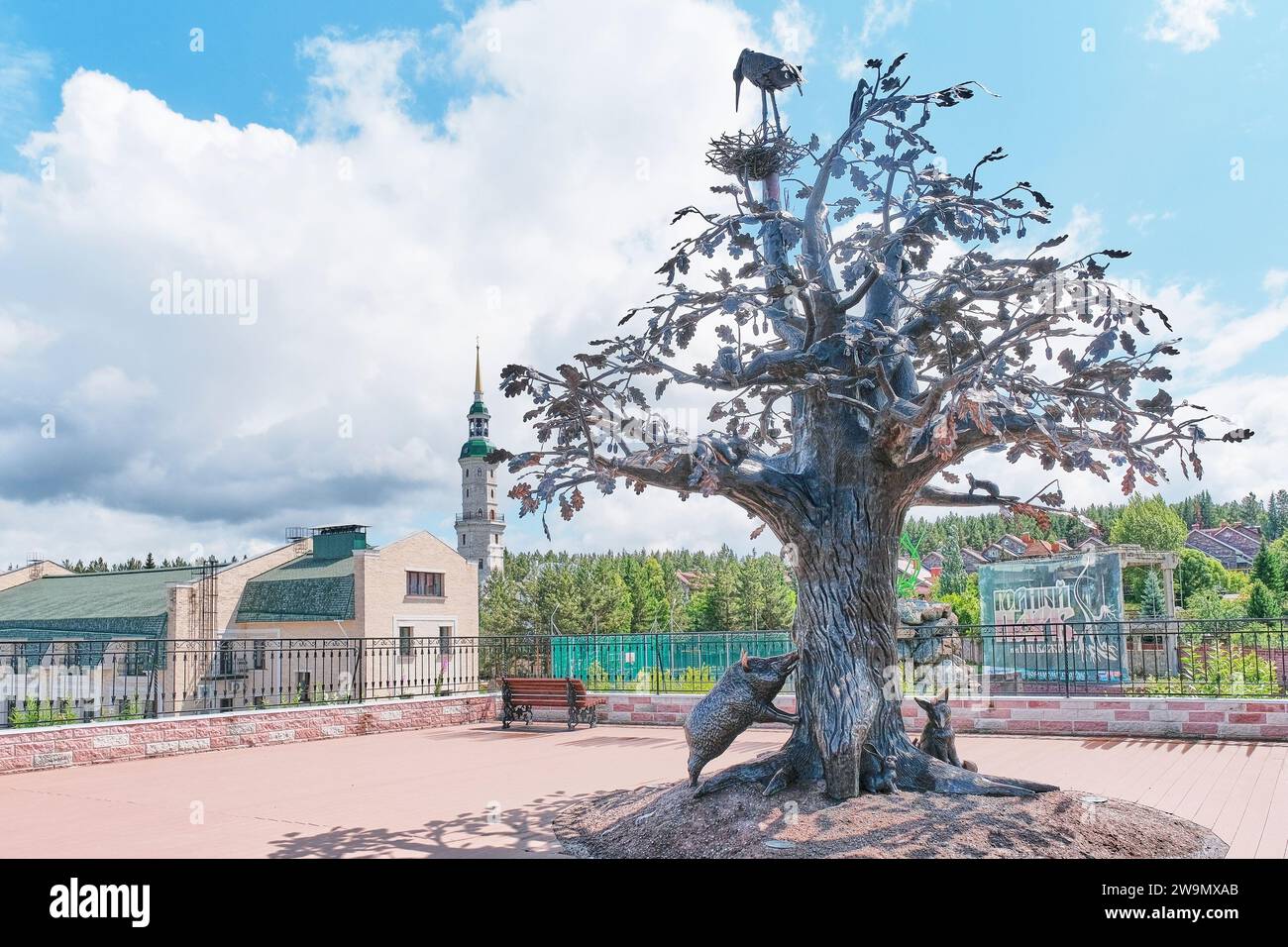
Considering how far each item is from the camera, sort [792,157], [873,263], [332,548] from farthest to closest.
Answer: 1. [332,548]
2. [792,157]
3. [873,263]

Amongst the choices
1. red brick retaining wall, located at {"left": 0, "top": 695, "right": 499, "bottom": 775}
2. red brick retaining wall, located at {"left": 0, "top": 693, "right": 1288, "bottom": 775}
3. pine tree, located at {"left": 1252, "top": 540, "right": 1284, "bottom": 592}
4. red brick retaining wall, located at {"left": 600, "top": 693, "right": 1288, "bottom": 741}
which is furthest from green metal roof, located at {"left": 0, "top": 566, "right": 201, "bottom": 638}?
pine tree, located at {"left": 1252, "top": 540, "right": 1284, "bottom": 592}

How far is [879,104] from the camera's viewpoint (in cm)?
Result: 677

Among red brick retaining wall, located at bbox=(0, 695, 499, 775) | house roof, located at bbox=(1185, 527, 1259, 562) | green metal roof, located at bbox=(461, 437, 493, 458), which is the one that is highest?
green metal roof, located at bbox=(461, 437, 493, 458)

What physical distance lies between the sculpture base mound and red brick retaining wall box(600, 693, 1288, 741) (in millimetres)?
5210

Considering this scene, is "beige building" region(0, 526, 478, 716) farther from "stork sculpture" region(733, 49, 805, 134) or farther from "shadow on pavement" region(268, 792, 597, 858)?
"stork sculpture" region(733, 49, 805, 134)

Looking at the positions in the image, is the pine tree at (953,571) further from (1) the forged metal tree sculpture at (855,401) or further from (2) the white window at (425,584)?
(1) the forged metal tree sculpture at (855,401)

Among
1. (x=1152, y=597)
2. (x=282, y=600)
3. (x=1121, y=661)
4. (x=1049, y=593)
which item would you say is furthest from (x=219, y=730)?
(x=1152, y=597)

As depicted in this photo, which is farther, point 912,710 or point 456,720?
point 456,720

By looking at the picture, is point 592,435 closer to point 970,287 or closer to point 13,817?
point 970,287

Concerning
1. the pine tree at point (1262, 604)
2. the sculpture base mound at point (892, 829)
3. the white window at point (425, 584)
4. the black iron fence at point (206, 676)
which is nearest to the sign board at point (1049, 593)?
the black iron fence at point (206, 676)

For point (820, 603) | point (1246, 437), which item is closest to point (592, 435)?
point (820, 603)

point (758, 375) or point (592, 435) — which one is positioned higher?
point (758, 375)

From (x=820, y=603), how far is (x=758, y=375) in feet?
5.62

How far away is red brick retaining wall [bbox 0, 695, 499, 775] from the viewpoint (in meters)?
10.3
